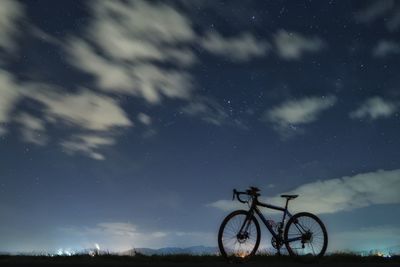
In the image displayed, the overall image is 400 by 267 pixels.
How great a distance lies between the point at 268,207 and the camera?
11.4 m

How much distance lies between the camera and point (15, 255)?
13.1m

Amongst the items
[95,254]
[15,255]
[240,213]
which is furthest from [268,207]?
[15,255]

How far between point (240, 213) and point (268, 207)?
67 centimetres
